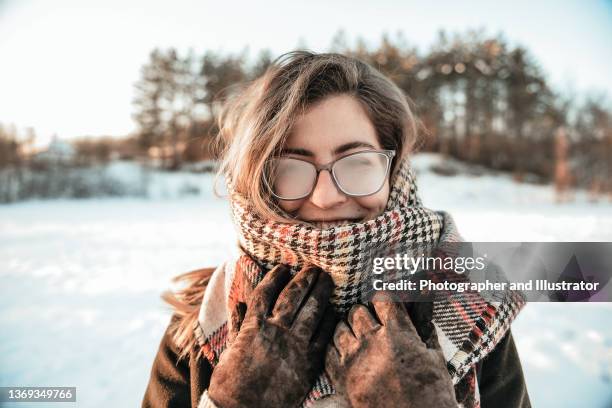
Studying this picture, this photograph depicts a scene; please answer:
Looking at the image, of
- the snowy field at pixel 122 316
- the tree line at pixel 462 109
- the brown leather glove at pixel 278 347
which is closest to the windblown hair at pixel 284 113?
Result: the brown leather glove at pixel 278 347

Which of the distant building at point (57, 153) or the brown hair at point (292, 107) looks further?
the distant building at point (57, 153)

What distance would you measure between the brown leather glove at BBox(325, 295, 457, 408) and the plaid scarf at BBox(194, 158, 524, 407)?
3.9 inches

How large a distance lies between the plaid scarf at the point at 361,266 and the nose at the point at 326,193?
11 centimetres

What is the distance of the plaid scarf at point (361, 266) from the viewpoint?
42.8 inches

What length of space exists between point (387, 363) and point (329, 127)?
80 cm

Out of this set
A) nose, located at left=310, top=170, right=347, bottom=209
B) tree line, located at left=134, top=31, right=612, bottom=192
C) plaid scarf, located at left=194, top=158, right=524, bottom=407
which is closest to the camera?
plaid scarf, located at left=194, top=158, right=524, bottom=407

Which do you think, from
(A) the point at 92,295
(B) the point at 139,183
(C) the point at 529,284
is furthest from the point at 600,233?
(B) the point at 139,183

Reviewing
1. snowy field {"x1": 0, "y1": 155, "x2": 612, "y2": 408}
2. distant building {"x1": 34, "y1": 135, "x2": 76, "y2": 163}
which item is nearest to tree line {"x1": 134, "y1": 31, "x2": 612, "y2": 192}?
distant building {"x1": 34, "y1": 135, "x2": 76, "y2": 163}

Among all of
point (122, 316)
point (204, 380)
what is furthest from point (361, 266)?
point (122, 316)

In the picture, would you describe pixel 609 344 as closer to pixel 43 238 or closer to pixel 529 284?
pixel 529 284

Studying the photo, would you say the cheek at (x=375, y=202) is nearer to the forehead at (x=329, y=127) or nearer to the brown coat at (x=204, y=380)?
the forehead at (x=329, y=127)

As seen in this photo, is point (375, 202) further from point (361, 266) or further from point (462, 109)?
point (462, 109)

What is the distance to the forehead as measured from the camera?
4.06 feet

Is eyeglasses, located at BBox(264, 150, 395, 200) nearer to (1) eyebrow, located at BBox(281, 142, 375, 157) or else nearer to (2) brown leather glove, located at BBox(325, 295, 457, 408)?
(1) eyebrow, located at BBox(281, 142, 375, 157)
